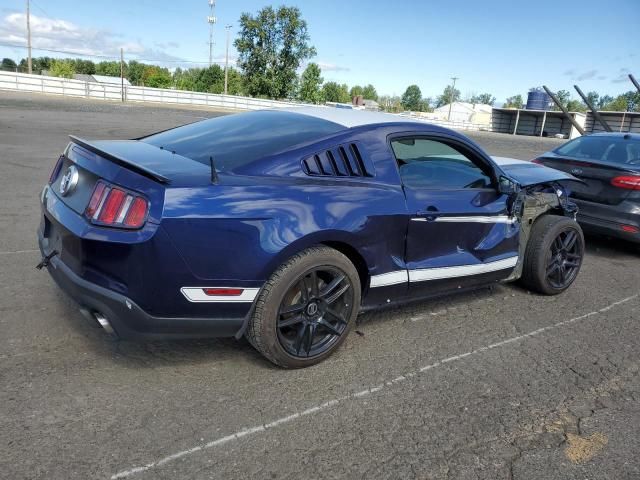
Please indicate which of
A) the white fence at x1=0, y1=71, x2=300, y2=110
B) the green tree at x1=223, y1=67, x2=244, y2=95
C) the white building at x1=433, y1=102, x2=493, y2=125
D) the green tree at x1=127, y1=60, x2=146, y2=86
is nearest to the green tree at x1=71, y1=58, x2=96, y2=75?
the green tree at x1=127, y1=60, x2=146, y2=86

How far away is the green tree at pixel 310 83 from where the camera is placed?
66938 millimetres

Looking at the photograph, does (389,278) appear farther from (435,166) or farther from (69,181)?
(69,181)

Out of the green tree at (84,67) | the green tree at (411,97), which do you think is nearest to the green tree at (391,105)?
the green tree at (411,97)

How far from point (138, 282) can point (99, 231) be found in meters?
0.33

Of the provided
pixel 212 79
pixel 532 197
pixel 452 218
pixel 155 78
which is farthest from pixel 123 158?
pixel 155 78

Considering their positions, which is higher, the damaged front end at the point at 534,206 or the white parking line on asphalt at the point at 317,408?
the damaged front end at the point at 534,206

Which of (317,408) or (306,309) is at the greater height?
(306,309)

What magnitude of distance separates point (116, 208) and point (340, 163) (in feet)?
4.38

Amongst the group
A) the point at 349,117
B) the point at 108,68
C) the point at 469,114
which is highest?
the point at 108,68

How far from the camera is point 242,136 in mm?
3600

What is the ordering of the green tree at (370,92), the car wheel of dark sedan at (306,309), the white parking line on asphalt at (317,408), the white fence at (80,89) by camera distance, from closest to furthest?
1. the white parking line on asphalt at (317,408)
2. the car wheel of dark sedan at (306,309)
3. the white fence at (80,89)
4. the green tree at (370,92)

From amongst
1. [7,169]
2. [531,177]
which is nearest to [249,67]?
[7,169]

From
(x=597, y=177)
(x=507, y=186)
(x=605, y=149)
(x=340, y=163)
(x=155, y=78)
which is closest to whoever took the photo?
(x=340, y=163)

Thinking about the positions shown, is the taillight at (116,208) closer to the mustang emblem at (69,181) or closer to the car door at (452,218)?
the mustang emblem at (69,181)
